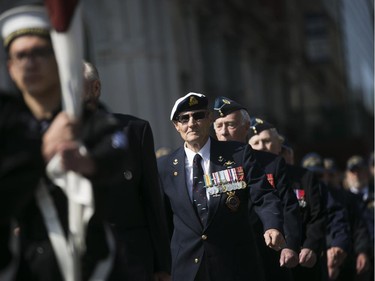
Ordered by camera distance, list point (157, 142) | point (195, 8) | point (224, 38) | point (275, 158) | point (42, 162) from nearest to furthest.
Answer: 1. point (42, 162)
2. point (275, 158)
3. point (157, 142)
4. point (195, 8)
5. point (224, 38)

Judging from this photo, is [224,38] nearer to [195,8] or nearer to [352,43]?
[195,8]

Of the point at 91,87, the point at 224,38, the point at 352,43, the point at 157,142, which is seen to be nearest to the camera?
the point at 91,87

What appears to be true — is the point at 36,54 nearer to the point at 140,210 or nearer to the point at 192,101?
the point at 140,210

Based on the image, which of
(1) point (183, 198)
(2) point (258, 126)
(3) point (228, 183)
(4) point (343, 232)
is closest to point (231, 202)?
(3) point (228, 183)

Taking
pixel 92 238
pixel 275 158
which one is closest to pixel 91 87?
pixel 92 238

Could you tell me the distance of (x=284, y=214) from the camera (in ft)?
31.8

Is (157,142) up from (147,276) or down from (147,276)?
down

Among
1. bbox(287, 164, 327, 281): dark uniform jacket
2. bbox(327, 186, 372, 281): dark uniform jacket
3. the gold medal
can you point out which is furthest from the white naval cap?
bbox(327, 186, 372, 281): dark uniform jacket

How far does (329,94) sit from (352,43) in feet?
73.6

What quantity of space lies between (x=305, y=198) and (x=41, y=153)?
649cm

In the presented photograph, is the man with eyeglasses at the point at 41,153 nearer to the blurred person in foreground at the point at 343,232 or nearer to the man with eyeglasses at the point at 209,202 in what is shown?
the man with eyeglasses at the point at 209,202

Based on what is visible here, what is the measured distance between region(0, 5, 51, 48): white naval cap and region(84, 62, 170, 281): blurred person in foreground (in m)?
2.01

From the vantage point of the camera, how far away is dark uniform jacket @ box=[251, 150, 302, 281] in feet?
31.7

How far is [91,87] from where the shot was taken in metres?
7.04
